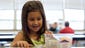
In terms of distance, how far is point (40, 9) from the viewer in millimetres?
841

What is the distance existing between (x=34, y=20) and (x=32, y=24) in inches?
0.8

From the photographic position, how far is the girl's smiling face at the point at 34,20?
31.8 inches

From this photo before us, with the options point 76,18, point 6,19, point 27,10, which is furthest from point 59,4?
point 27,10

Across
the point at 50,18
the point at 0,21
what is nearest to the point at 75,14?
the point at 50,18

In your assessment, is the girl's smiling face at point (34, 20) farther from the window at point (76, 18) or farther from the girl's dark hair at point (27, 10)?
the window at point (76, 18)

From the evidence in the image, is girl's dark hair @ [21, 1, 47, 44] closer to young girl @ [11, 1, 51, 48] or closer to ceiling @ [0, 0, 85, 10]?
young girl @ [11, 1, 51, 48]

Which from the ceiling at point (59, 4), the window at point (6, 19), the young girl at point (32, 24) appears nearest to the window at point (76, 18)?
the ceiling at point (59, 4)

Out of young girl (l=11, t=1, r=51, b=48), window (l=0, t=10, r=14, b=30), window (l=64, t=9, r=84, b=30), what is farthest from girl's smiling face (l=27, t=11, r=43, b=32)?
window (l=64, t=9, r=84, b=30)

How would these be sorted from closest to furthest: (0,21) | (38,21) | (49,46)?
(49,46) → (38,21) → (0,21)

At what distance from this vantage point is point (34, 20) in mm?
809

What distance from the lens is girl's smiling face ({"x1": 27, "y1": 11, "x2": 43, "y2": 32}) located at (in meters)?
0.81

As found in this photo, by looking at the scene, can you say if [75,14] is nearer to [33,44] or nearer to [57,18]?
[57,18]

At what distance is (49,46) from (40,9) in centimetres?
21

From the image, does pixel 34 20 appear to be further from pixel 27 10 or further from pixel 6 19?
pixel 6 19
